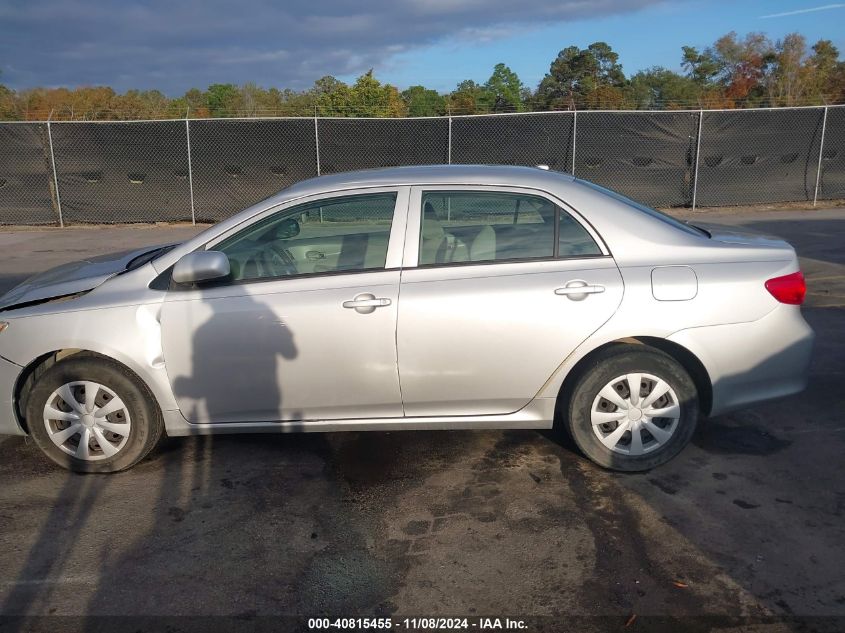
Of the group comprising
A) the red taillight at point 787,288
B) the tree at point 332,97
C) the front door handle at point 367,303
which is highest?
the tree at point 332,97

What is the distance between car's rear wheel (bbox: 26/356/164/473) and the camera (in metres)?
4.04

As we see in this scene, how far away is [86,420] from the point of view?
162 inches

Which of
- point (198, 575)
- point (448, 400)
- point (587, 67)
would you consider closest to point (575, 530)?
point (448, 400)

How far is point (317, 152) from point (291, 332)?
11376 mm

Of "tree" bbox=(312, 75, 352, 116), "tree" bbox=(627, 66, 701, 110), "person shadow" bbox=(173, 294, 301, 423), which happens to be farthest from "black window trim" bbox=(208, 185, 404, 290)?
"tree" bbox=(627, 66, 701, 110)

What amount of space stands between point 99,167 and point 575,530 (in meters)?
14.0

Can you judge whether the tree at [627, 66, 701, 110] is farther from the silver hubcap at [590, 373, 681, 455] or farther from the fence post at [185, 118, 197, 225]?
the silver hubcap at [590, 373, 681, 455]

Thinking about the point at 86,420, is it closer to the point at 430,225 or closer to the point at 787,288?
the point at 430,225

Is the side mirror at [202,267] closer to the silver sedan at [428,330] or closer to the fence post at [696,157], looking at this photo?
the silver sedan at [428,330]

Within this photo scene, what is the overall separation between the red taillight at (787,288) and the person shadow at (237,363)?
102 inches

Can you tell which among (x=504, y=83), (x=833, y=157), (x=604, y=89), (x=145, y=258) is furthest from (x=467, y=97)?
(x=145, y=258)

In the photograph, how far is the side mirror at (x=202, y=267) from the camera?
3.89 metres

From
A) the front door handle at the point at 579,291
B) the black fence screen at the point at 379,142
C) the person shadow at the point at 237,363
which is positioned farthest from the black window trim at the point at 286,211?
the black fence screen at the point at 379,142

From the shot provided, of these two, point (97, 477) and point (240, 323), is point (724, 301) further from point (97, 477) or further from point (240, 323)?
point (97, 477)
